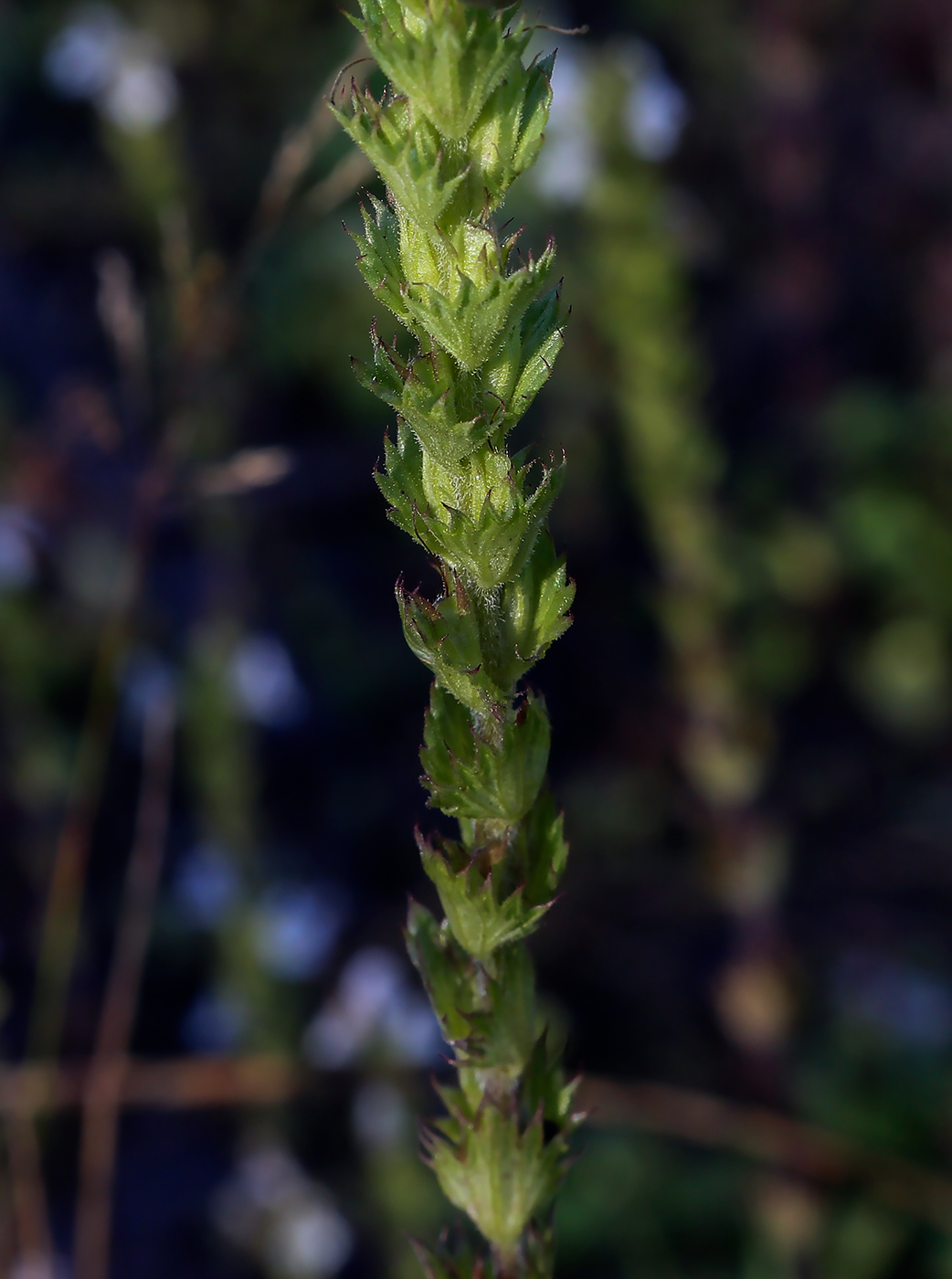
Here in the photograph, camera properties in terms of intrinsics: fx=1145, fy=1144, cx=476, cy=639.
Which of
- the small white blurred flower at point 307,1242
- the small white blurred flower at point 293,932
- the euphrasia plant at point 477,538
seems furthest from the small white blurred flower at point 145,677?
the euphrasia plant at point 477,538

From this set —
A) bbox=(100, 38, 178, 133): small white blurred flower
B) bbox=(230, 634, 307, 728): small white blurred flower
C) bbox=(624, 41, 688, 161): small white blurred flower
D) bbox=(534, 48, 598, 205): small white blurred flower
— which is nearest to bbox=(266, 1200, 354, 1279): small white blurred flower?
bbox=(230, 634, 307, 728): small white blurred flower

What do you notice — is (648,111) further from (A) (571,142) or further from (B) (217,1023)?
(B) (217,1023)

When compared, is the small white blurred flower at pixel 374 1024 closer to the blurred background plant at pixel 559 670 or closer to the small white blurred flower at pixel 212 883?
the blurred background plant at pixel 559 670

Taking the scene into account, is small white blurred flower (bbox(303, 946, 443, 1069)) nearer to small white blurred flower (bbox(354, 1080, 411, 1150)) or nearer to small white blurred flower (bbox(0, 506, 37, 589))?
small white blurred flower (bbox(354, 1080, 411, 1150))

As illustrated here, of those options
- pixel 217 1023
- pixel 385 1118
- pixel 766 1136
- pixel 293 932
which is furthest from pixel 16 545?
pixel 766 1136

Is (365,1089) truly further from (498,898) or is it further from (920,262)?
(920,262)
